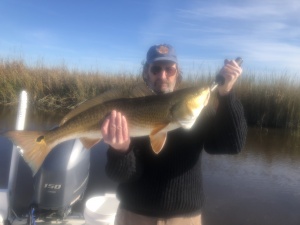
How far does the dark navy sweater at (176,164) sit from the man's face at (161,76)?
38 centimetres

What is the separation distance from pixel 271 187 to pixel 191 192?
17.1 ft

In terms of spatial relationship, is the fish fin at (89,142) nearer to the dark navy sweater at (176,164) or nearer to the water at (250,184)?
the dark navy sweater at (176,164)

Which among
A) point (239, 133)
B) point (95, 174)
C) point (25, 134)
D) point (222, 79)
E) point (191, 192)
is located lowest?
point (95, 174)

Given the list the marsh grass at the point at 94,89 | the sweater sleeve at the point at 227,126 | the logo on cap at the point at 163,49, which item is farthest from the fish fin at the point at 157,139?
the marsh grass at the point at 94,89

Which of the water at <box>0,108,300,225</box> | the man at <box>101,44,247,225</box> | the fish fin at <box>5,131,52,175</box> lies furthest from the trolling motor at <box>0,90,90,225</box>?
the man at <box>101,44,247,225</box>

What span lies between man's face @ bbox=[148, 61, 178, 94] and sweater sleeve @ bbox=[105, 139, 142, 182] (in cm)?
57

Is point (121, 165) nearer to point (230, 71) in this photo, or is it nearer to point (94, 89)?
point (230, 71)

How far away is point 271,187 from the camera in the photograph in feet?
23.2

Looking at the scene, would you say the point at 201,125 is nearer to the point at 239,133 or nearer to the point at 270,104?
the point at 239,133

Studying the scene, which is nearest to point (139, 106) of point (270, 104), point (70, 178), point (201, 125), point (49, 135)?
point (201, 125)

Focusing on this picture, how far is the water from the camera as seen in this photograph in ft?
19.3

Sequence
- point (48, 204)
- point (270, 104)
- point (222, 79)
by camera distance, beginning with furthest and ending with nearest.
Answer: point (270, 104)
point (48, 204)
point (222, 79)

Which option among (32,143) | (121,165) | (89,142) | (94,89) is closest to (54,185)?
(32,143)

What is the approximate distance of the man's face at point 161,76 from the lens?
8.82 ft
